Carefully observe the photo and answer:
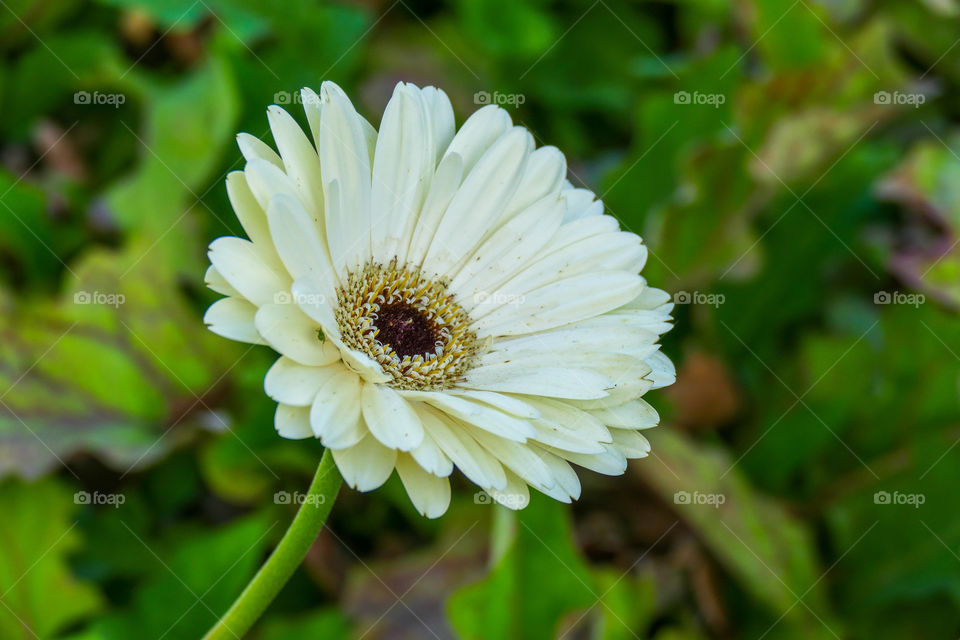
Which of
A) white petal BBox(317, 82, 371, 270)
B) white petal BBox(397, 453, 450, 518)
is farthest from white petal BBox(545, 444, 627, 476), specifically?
white petal BBox(317, 82, 371, 270)

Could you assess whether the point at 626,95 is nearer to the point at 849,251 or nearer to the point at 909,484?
the point at 849,251

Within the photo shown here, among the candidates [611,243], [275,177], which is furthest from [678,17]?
[275,177]

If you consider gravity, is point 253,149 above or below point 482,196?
below

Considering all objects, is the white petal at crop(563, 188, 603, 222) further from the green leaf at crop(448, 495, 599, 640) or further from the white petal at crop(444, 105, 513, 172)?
the green leaf at crop(448, 495, 599, 640)

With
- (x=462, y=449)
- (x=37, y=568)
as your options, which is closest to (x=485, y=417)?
(x=462, y=449)

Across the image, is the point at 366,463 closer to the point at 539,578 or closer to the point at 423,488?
the point at 423,488

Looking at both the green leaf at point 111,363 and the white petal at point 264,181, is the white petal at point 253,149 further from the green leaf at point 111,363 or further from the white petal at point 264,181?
the green leaf at point 111,363

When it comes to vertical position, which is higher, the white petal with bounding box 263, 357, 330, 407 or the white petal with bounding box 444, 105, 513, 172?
the white petal with bounding box 444, 105, 513, 172

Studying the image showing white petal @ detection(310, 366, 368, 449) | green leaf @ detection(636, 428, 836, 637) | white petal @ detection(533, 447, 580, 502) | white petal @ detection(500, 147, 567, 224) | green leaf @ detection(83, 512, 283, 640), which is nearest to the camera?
white petal @ detection(310, 366, 368, 449)

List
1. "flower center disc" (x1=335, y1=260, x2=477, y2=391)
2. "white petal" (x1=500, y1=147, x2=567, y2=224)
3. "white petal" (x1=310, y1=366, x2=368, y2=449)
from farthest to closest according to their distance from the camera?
"flower center disc" (x1=335, y1=260, x2=477, y2=391)
"white petal" (x1=500, y1=147, x2=567, y2=224)
"white petal" (x1=310, y1=366, x2=368, y2=449)
